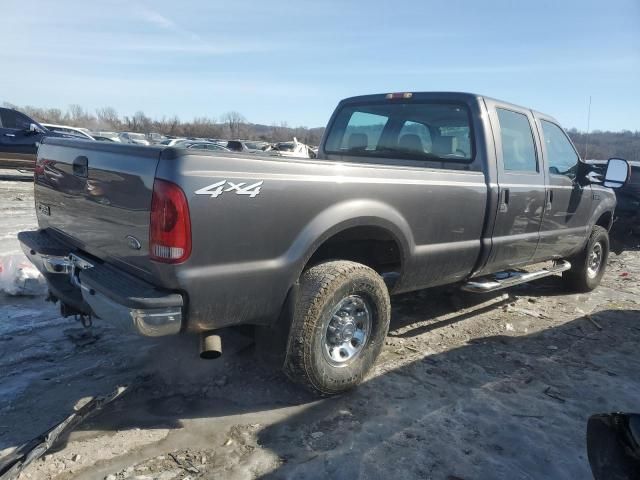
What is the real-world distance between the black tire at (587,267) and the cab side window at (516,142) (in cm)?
188

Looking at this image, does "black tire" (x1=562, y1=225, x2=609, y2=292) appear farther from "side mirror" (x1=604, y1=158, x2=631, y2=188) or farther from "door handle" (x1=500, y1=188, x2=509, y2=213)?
"door handle" (x1=500, y1=188, x2=509, y2=213)

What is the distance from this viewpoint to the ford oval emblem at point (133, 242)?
258 cm

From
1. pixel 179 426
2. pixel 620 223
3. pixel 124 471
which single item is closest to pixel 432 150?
pixel 179 426

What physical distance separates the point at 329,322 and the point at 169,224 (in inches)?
49.0

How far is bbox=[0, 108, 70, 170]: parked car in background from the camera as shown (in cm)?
1273

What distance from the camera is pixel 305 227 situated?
288 centimetres

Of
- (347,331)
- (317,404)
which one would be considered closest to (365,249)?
(347,331)

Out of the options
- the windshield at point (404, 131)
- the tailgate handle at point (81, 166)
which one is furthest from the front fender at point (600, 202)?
the tailgate handle at point (81, 166)

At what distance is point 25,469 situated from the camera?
Result: 94.3 inches

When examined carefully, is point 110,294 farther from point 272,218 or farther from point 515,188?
point 515,188

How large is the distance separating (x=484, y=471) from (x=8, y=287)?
13.9ft

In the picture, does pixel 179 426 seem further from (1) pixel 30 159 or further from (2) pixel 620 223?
(1) pixel 30 159

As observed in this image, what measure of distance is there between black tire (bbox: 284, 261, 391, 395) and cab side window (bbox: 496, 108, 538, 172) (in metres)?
1.87

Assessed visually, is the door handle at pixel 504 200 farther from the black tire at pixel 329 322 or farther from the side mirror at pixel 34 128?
the side mirror at pixel 34 128
